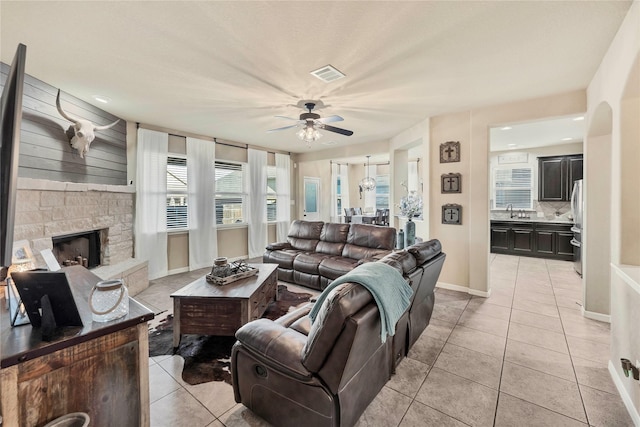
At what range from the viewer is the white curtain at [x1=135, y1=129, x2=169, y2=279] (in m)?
4.52

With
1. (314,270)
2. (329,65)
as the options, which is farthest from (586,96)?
(314,270)

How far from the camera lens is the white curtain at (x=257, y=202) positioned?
245 inches

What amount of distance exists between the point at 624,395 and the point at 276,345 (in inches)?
96.1

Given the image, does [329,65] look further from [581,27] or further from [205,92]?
[581,27]

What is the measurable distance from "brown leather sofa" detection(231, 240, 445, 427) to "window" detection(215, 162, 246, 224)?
443cm

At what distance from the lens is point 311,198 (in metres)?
8.46

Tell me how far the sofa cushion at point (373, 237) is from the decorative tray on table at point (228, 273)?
6.18 ft

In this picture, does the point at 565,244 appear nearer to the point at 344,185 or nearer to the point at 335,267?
the point at 335,267

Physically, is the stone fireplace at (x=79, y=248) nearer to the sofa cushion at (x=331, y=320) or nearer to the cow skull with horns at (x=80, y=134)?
the cow skull with horns at (x=80, y=134)

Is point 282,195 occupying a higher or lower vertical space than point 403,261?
higher

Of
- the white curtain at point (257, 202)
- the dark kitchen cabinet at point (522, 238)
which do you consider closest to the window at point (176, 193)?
the white curtain at point (257, 202)

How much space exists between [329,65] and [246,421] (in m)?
2.90

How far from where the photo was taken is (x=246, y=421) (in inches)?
68.5

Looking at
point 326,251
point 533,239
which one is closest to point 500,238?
point 533,239
